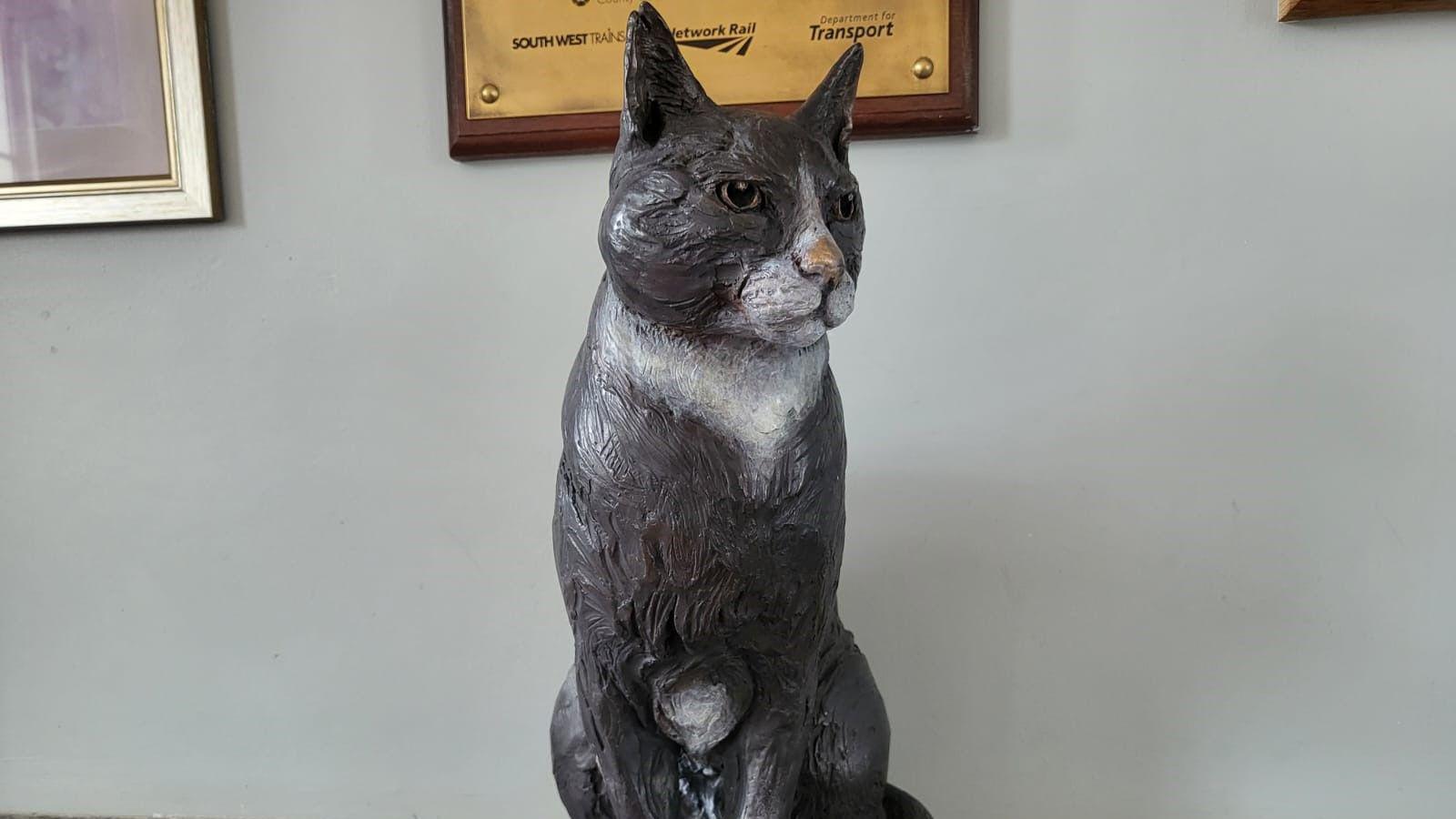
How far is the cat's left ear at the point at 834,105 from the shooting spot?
0.68 m

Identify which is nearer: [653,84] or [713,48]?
[653,84]

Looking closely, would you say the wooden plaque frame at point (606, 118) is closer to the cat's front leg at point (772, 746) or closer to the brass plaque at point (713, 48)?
the brass plaque at point (713, 48)

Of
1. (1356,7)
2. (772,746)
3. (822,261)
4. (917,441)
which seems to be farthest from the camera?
(917,441)

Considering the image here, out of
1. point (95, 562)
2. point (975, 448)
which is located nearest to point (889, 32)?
point (975, 448)

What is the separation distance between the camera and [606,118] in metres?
1.06

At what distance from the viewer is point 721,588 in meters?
0.68

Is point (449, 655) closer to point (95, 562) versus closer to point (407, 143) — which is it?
point (95, 562)

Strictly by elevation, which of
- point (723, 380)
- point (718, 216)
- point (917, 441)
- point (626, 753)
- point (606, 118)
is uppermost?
point (606, 118)

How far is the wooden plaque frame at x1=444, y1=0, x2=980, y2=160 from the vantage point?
3.35 feet

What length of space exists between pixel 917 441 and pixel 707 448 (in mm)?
486

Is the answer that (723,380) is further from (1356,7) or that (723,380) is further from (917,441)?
(1356,7)

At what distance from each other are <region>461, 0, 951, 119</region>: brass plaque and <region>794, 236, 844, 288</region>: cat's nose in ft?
1.63

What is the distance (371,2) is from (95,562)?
2.45 ft

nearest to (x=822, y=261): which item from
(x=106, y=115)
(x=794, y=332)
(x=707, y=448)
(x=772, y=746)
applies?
(x=794, y=332)
